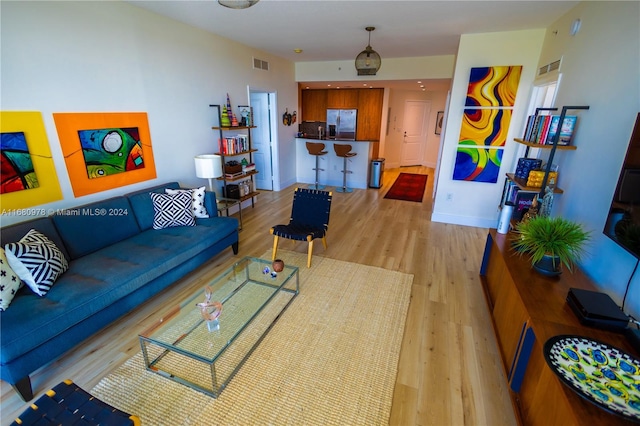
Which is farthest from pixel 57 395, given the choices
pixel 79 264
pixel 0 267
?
pixel 79 264

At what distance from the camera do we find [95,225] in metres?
2.57

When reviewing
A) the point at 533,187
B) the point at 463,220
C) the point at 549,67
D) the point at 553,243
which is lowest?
the point at 463,220

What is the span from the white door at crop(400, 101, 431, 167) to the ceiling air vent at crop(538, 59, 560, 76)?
5472 mm

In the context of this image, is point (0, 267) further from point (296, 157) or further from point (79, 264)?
point (296, 157)

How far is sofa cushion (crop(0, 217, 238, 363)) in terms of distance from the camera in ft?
5.52

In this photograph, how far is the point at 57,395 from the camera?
1.37 metres

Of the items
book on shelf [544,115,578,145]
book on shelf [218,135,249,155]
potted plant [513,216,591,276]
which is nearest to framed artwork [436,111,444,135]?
book on shelf [218,135,249,155]

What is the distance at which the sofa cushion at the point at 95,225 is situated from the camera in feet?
7.85

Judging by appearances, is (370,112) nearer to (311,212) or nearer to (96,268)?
(311,212)

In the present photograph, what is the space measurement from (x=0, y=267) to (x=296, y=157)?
556 cm

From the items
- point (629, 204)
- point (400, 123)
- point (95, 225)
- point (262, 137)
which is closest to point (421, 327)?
point (629, 204)

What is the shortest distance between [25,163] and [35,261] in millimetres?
907

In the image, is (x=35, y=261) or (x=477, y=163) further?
(x=477, y=163)

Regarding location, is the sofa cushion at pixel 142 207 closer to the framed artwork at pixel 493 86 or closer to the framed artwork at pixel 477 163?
the framed artwork at pixel 477 163
